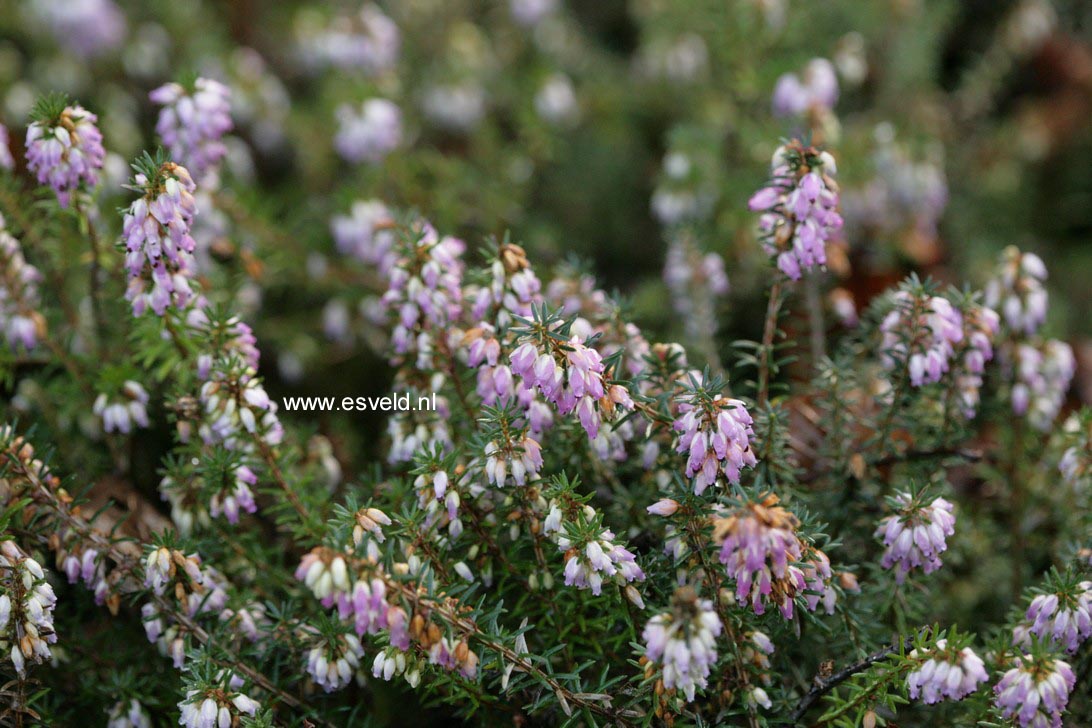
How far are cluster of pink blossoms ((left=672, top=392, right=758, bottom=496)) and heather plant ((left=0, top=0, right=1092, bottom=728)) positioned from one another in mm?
12

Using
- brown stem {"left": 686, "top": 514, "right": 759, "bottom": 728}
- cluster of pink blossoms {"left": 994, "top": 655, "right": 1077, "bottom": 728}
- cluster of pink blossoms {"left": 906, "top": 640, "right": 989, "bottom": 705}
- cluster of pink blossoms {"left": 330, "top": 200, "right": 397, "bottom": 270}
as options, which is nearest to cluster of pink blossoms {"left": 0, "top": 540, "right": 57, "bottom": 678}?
brown stem {"left": 686, "top": 514, "right": 759, "bottom": 728}

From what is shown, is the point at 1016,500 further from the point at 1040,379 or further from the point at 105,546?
the point at 105,546

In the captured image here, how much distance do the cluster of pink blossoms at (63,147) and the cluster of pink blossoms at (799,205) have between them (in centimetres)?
216

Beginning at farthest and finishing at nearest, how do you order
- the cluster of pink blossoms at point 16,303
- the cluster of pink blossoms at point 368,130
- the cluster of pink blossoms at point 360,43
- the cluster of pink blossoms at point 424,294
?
1. the cluster of pink blossoms at point 360,43
2. the cluster of pink blossoms at point 368,130
3. the cluster of pink blossoms at point 16,303
4. the cluster of pink blossoms at point 424,294

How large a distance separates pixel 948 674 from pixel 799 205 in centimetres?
139

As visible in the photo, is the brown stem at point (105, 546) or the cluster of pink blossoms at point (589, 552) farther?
the brown stem at point (105, 546)

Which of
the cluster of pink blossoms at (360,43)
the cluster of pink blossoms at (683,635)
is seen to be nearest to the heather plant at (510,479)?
the cluster of pink blossoms at (683,635)

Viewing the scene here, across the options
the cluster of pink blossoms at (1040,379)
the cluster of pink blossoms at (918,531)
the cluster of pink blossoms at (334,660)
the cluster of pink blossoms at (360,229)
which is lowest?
the cluster of pink blossoms at (334,660)

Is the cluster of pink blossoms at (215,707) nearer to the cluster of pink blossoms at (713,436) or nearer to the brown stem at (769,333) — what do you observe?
the cluster of pink blossoms at (713,436)

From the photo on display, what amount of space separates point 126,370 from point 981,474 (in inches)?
137

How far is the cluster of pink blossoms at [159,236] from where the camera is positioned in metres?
2.59

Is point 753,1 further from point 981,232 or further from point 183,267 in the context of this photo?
point 183,267

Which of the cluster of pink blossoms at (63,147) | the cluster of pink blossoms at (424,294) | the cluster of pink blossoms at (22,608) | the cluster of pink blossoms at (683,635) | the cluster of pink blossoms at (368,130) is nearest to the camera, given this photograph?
the cluster of pink blossoms at (683,635)

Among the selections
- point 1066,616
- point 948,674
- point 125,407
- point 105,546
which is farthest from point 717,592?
point 125,407
